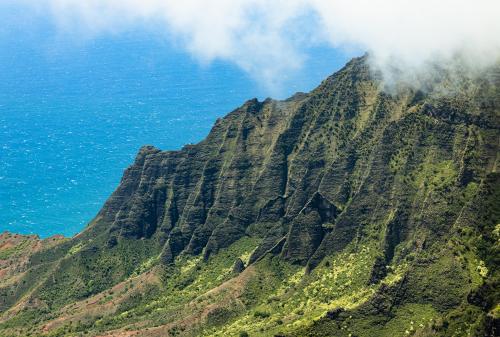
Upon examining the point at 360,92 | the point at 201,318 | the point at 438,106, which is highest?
the point at 360,92

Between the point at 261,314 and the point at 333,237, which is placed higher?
the point at 333,237

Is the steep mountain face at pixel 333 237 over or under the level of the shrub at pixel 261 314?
over

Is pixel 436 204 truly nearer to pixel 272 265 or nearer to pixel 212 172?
pixel 272 265

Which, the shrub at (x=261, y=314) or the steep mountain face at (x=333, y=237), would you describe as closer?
the steep mountain face at (x=333, y=237)

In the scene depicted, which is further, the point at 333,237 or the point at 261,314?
the point at 333,237

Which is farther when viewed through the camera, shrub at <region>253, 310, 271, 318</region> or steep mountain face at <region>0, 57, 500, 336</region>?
shrub at <region>253, 310, 271, 318</region>

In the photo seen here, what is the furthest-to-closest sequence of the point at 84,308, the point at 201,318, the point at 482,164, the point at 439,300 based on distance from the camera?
the point at 84,308, the point at 201,318, the point at 482,164, the point at 439,300

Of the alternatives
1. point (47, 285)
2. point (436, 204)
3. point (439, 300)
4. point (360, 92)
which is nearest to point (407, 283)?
point (439, 300)

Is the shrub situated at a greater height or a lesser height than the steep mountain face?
lesser
